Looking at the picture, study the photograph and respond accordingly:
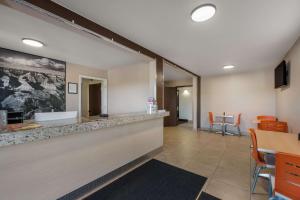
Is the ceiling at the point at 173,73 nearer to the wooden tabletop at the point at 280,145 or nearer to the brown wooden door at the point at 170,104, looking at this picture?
the brown wooden door at the point at 170,104

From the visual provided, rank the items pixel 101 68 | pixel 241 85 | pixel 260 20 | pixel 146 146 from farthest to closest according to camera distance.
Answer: pixel 241 85 < pixel 101 68 < pixel 146 146 < pixel 260 20

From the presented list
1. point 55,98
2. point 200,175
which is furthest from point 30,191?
point 55,98

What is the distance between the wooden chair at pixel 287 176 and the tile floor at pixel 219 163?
0.79 metres

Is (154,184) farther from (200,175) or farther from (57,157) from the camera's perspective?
(57,157)

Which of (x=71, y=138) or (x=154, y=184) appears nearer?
(x=71, y=138)

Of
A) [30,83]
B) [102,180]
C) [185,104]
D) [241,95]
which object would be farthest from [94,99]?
[185,104]

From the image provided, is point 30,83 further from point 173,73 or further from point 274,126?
point 274,126

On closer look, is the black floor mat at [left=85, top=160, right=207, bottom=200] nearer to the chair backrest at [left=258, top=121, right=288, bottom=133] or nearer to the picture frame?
the chair backrest at [left=258, top=121, right=288, bottom=133]

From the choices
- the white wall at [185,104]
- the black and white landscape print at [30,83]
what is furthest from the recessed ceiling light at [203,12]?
the white wall at [185,104]

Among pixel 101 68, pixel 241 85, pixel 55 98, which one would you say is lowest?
pixel 55 98

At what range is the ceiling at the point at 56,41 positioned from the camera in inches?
73.8

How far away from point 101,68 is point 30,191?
3760 mm

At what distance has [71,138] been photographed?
5.56ft

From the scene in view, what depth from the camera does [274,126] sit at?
289cm
